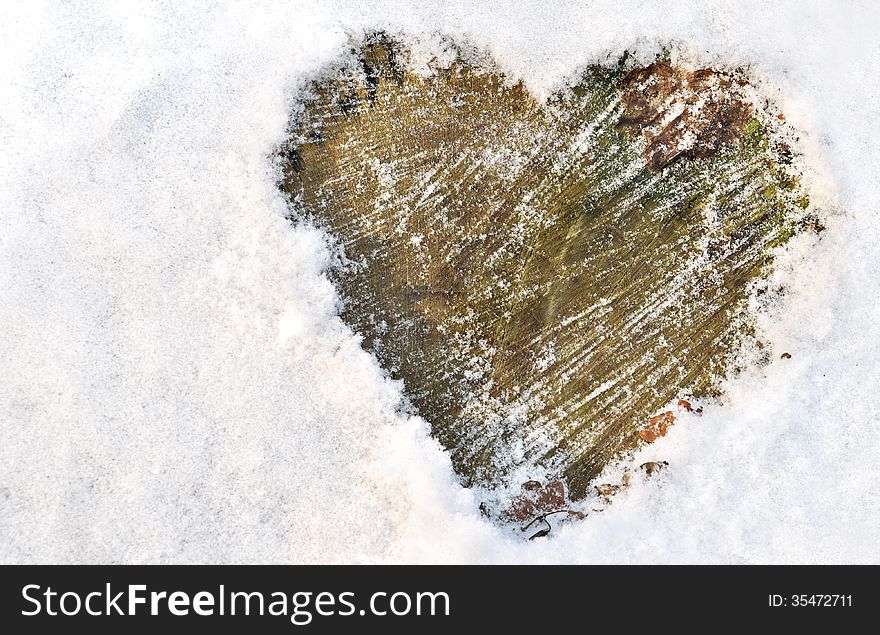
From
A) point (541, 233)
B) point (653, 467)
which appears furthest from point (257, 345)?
point (653, 467)

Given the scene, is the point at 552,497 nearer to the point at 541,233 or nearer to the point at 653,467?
the point at 653,467

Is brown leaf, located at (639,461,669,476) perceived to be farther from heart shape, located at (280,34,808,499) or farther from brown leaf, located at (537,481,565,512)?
brown leaf, located at (537,481,565,512)

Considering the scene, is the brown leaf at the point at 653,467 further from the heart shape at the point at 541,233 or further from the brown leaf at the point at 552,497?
the brown leaf at the point at 552,497

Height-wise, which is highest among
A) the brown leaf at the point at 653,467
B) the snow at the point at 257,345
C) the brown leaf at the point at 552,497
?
the snow at the point at 257,345

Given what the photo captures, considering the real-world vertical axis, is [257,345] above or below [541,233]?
below

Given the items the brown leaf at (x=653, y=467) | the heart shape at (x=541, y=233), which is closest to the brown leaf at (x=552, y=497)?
the heart shape at (x=541, y=233)
